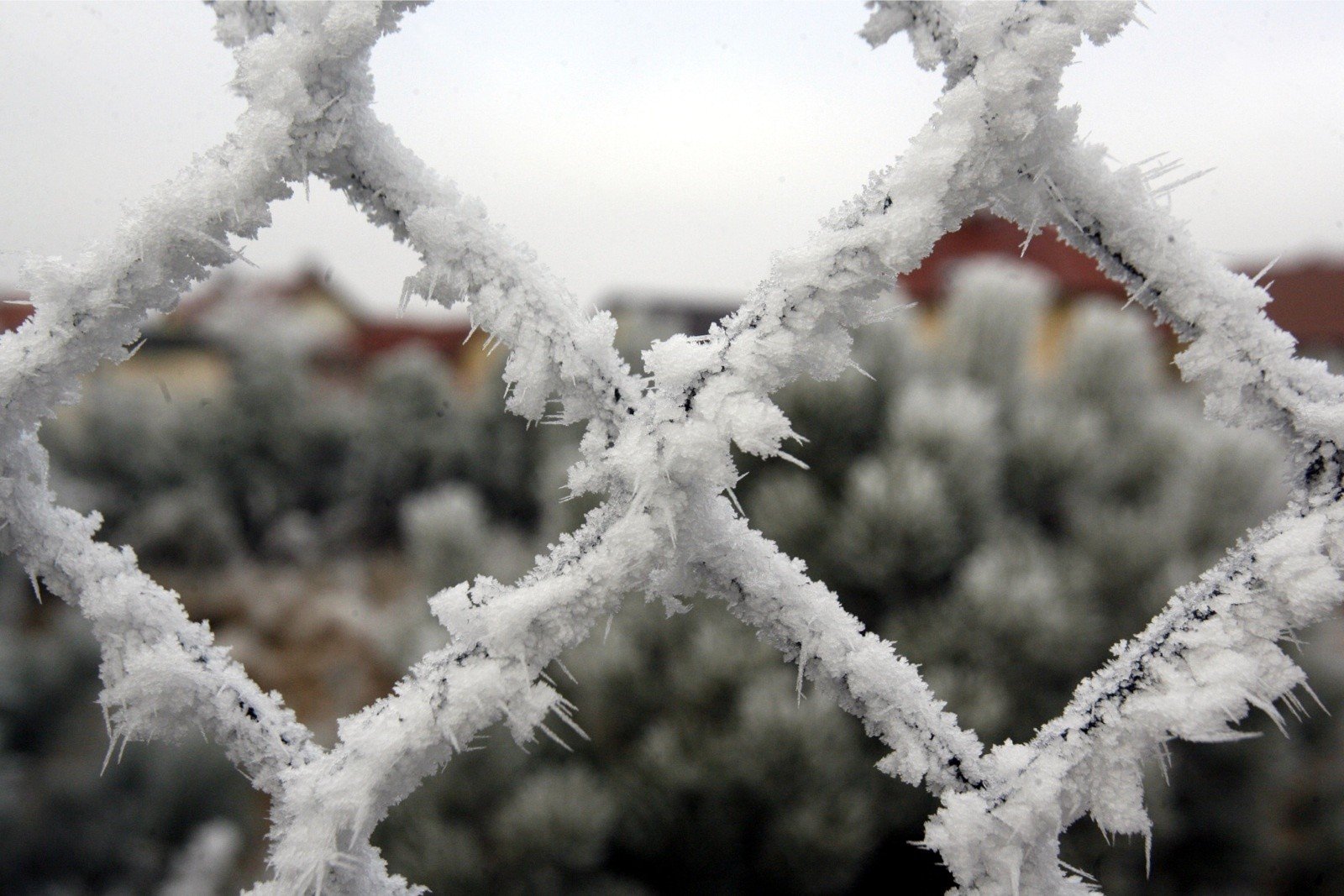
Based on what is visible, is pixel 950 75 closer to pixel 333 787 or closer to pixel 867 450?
pixel 333 787

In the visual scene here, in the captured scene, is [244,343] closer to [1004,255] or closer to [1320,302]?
[1004,255]

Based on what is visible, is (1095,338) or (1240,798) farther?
(1095,338)

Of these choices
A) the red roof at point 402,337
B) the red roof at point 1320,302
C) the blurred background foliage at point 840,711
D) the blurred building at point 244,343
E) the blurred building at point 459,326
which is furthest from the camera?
the red roof at point 402,337

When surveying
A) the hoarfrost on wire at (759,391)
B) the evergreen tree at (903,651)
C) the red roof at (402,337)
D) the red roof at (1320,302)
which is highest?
the red roof at (402,337)

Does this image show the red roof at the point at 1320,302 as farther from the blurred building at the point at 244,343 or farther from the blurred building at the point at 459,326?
the blurred building at the point at 244,343

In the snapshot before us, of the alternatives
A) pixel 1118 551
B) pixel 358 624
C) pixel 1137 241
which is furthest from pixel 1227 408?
pixel 358 624

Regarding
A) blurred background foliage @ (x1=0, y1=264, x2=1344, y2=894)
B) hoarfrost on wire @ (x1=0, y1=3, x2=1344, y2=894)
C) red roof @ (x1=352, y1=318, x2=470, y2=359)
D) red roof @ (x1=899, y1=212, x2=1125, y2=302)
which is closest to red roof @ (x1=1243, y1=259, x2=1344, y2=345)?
red roof @ (x1=899, y1=212, x2=1125, y2=302)

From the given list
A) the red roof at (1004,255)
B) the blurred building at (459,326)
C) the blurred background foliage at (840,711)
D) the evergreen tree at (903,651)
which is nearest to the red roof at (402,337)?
the blurred building at (459,326)
